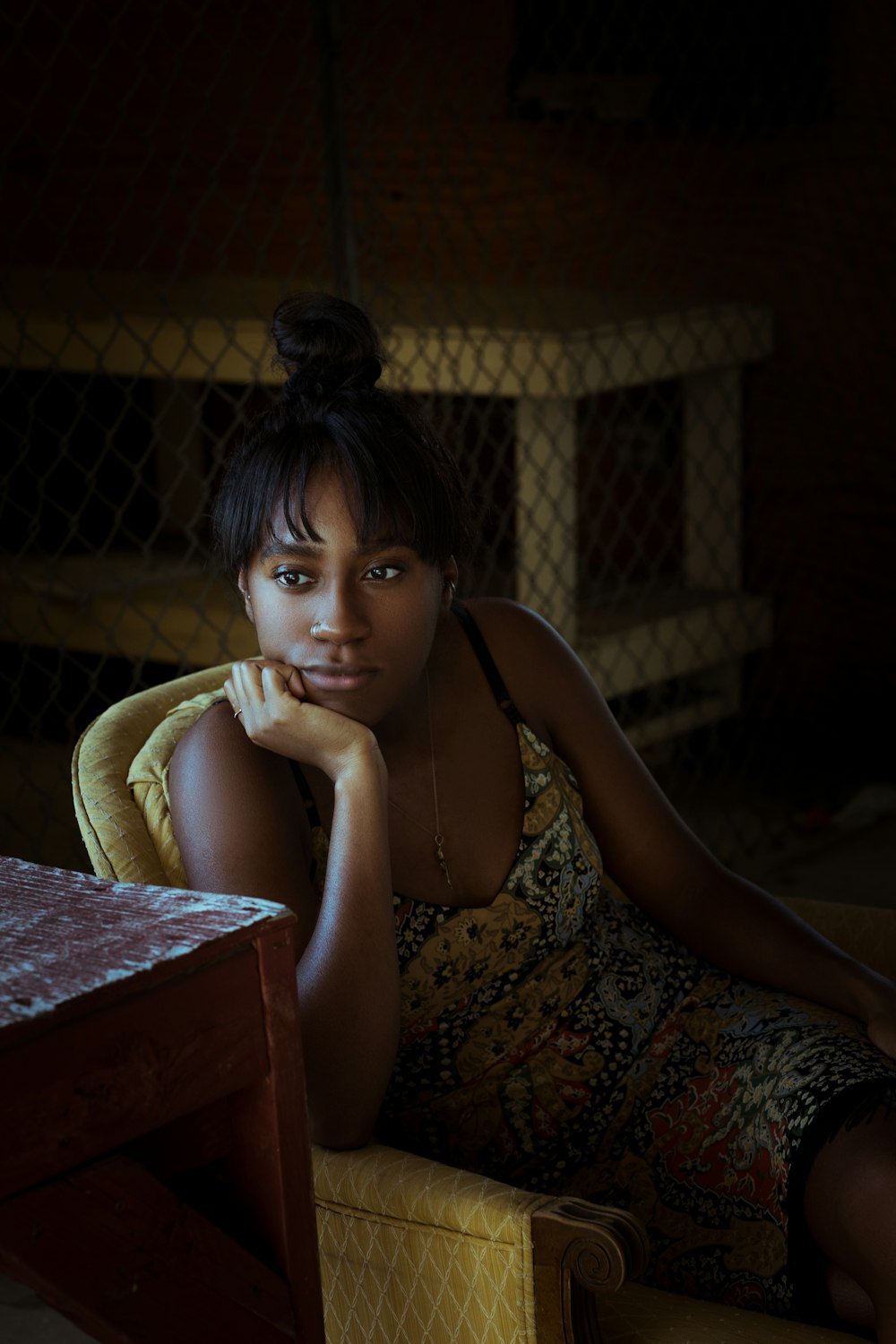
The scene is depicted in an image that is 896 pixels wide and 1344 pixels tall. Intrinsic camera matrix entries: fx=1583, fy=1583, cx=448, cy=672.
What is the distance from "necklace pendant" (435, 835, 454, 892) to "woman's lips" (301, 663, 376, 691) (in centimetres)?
23

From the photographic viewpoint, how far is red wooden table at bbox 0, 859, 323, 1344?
95 centimetres

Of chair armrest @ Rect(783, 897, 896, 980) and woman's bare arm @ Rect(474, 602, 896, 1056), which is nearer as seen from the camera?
woman's bare arm @ Rect(474, 602, 896, 1056)

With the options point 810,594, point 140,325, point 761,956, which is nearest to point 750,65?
point 810,594

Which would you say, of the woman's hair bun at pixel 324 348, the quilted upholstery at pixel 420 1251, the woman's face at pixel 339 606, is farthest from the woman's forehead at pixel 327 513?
the quilted upholstery at pixel 420 1251

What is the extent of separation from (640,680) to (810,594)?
2.10ft

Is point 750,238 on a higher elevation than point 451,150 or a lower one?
lower

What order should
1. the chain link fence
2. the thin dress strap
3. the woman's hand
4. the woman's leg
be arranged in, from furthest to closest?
the chain link fence → the thin dress strap → the woman's hand → the woman's leg

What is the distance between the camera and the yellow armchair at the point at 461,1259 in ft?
4.09

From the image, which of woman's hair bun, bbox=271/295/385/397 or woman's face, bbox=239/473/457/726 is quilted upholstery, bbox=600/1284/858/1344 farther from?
woman's hair bun, bbox=271/295/385/397

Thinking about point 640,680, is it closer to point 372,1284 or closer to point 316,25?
point 316,25

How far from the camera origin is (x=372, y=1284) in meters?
1.39

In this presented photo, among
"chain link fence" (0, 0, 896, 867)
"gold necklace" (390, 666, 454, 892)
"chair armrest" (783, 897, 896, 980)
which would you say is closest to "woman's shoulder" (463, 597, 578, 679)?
"gold necklace" (390, 666, 454, 892)

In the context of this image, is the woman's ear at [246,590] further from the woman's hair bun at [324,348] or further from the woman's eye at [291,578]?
the woman's hair bun at [324,348]

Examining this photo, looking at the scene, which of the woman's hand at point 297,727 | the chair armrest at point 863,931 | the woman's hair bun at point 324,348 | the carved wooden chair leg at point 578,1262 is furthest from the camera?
the chair armrest at point 863,931
